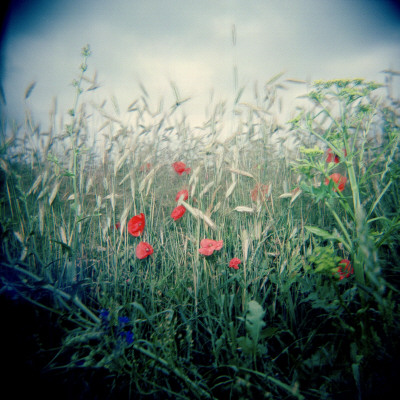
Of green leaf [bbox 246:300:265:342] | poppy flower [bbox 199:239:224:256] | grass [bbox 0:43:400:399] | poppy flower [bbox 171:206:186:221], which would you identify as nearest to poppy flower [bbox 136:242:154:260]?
grass [bbox 0:43:400:399]

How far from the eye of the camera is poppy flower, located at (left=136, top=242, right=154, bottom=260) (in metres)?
1.15

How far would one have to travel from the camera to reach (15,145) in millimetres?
1620

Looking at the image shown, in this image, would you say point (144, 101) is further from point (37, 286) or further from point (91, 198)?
point (37, 286)

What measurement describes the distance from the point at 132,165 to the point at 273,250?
118cm

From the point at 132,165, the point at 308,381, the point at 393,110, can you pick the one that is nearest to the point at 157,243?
the point at 132,165

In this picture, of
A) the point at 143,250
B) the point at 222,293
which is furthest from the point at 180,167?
the point at 222,293

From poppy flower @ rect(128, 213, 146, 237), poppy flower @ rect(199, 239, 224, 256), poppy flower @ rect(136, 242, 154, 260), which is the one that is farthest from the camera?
poppy flower @ rect(128, 213, 146, 237)

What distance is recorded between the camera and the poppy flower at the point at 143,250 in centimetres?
115

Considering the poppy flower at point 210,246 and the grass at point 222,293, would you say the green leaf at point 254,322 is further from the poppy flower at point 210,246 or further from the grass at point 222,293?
the poppy flower at point 210,246

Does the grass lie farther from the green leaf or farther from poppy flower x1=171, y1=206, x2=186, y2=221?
poppy flower x1=171, y1=206, x2=186, y2=221

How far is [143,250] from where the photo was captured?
3.84 ft

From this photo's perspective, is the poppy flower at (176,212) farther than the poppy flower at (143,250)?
Yes

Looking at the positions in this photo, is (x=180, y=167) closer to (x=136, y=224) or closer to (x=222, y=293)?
(x=136, y=224)

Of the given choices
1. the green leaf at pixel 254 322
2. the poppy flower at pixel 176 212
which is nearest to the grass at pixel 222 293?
the green leaf at pixel 254 322
